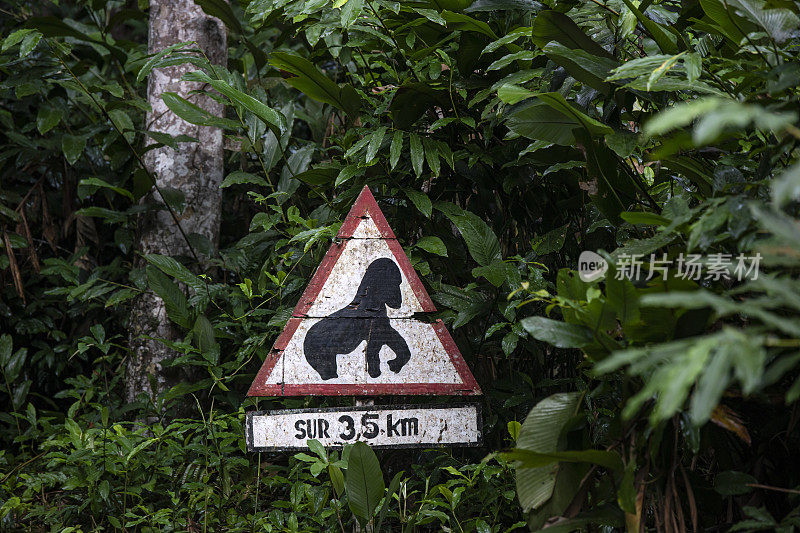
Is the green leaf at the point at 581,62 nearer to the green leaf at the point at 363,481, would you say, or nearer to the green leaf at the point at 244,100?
the green leaf at the point at 244,100

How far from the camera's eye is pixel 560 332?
1.17 metres

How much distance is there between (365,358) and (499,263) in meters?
0.41

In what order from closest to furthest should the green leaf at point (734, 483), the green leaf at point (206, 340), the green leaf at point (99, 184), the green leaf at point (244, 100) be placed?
the green leaf at point (734, 483), the green leaf at point (244, 100), the green leaf at point (206, 340), the green leaf at point (99, 184)

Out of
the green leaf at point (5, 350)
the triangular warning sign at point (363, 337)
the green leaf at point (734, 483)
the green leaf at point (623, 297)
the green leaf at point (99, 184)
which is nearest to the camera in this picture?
the green leaf at point (623, 297)

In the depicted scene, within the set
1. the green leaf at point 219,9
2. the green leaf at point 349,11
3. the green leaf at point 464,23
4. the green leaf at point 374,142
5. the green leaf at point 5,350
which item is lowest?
the green leaf at point 5,350

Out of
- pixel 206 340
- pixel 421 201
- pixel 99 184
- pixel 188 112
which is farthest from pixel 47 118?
pixel 421 201

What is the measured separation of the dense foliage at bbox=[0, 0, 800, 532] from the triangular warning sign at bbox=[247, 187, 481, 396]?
143 mm

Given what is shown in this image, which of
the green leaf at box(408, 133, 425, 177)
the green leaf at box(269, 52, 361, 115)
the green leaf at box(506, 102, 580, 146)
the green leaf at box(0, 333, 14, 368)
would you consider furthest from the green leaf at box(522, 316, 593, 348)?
the green leaf at box(0, 333, 14, 368)

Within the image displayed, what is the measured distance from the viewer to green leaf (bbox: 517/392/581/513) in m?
1.28

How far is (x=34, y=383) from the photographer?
314cm

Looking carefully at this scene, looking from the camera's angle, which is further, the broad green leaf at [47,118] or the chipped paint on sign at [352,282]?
the broad green leaf at [47,118]

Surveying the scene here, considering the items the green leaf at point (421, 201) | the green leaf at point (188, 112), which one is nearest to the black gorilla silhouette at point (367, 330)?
the green leaf at point (421, 201)

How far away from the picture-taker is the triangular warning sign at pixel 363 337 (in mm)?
1659

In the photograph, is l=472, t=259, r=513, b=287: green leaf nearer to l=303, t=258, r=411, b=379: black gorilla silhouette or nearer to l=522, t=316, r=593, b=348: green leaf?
l=303, t=258, r=411, b=379: black gorilla silhouette
